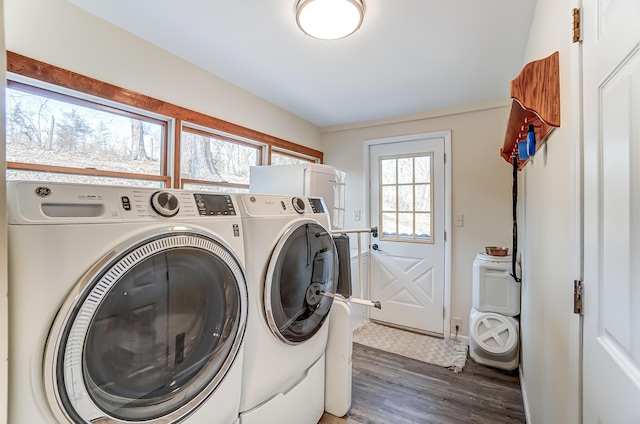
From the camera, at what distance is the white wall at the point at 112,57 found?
1.26m

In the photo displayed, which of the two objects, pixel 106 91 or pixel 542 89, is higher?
pixel 106 91

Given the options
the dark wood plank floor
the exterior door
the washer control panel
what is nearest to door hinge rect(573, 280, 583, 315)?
the washer control panel

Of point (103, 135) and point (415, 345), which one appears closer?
point (103, 135)

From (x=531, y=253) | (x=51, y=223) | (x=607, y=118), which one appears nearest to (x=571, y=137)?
(x=607, y=118)

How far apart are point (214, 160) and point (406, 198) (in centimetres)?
194

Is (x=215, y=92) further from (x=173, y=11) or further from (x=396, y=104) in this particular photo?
(x=396, y=104)

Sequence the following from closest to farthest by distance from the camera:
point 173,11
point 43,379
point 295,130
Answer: point 43,379 → point 173,11 → point 295,130

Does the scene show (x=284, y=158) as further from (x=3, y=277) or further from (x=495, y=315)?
(x=3, y=277)

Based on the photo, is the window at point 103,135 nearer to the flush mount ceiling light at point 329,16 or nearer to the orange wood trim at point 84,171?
the orange wood trim at point 84,171

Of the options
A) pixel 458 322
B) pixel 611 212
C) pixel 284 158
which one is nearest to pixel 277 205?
pixel 611 212

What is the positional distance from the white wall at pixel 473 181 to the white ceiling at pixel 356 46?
8.0 inches

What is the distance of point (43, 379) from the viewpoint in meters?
0.60

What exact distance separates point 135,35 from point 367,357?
2813 millimetres

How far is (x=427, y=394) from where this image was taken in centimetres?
189
